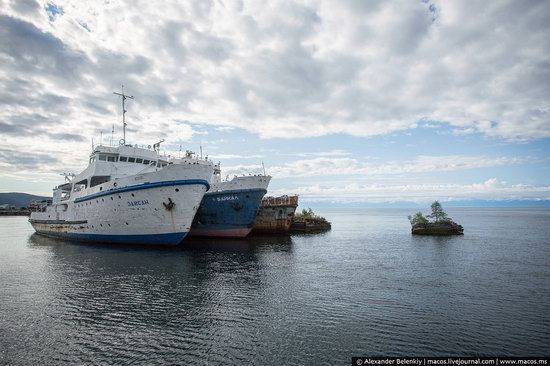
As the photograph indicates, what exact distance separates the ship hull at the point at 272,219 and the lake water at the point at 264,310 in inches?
967

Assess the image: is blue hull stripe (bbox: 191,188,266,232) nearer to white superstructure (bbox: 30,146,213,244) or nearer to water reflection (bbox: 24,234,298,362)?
white superstructure (bbox: 30,146,213,244)

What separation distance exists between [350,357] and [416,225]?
48065 millimetres

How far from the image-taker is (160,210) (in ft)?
105

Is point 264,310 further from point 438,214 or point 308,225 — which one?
point 438,214

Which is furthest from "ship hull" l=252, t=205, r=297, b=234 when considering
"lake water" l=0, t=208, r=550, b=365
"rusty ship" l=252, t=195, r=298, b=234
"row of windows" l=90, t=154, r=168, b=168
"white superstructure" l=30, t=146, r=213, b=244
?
"lake water" l=0, t=208, r=550, b=365

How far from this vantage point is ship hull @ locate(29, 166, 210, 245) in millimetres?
31453

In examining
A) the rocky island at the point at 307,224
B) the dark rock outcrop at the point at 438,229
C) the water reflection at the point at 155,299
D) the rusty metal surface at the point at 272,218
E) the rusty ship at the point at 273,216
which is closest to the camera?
the water reflection at the point at 155,299

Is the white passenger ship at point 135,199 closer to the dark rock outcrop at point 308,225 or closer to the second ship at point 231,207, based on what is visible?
the second ship at point 231,207

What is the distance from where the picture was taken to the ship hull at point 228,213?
40.8 meters

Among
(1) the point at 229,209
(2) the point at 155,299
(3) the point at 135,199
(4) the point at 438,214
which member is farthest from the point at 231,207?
(4) the point at 438,214

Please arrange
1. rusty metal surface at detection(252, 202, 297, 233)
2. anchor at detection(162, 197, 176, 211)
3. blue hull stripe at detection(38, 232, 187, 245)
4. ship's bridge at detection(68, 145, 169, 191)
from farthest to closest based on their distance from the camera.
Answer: rusty metal surface at detection(252, 202, 297, 233)
ship's bridge at detection(68, 145, 169, 191)
blue hull stripe at detection(38, 232, 187, 245)
anchor at detection(162, 197, 176, 211)

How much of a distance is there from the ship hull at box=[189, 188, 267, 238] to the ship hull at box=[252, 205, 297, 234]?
10000 millimetres

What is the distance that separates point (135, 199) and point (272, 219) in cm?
2580

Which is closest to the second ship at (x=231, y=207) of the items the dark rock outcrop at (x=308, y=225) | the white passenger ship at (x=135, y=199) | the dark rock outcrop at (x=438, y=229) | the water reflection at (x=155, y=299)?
the white passenger ship at (x=135, y=199)
